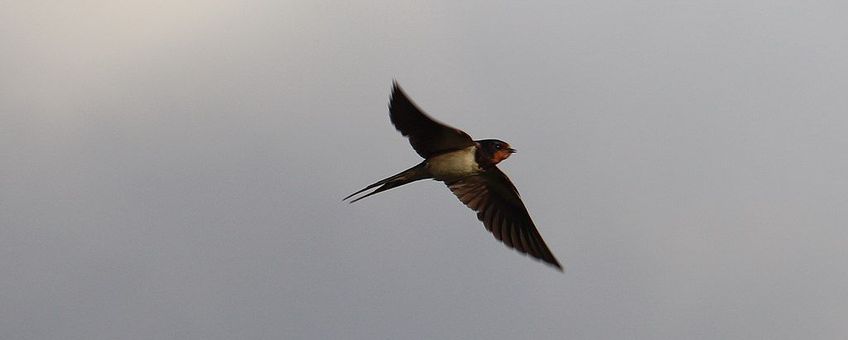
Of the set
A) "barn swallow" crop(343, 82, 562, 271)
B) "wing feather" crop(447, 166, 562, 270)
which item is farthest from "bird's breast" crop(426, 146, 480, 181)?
"wing feather" crop(447, 166, 562, 270)

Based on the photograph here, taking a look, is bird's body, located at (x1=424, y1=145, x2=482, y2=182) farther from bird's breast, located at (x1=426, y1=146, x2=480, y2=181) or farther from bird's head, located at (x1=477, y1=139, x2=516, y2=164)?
bird's head, located at (x1=477, y1=139, x2=516, y2=164)

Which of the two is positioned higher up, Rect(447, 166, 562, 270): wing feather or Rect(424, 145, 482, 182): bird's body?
Rect(424, 145, 482, 182): bird's body

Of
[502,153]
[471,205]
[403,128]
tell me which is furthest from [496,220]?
[403,128]

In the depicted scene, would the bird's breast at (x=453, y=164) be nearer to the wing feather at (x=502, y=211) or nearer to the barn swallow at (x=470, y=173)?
the barn swallow at (x=470, y=173)

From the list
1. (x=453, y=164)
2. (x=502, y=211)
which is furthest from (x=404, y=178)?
(x=502, y=211)

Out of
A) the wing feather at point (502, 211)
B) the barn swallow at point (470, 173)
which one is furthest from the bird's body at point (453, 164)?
the wing feather at point (502, 211)

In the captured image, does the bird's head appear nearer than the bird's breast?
No

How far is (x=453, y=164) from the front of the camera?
708 inches

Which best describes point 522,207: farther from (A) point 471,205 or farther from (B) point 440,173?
(B) point 440,173

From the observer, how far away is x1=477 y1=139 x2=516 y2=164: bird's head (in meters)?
18.2

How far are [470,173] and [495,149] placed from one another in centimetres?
51

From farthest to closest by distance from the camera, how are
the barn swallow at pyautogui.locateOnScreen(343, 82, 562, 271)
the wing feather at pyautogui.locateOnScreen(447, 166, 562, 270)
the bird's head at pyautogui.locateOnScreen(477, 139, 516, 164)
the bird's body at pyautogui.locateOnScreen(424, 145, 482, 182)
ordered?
the wing feather at pyautogui.locateOnScreen(447, 166, 562, 270) < the bird's head at pyautogui.locateOnScreen(477, 139, 516, 164) < the bird's body at pyautogui.locateOnScreen(424, 145, 482, 182) < the barn swallow at pyautogui.locateOnScreen(343, 82, 562, 271)

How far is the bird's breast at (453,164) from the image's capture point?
17844 mm

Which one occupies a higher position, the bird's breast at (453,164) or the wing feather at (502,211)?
the bird's breast at (453,164)
